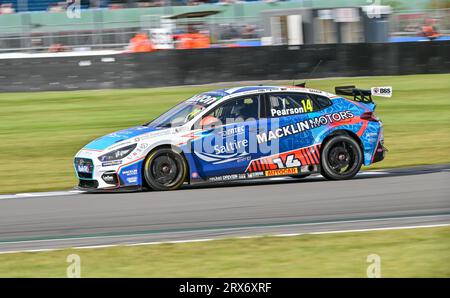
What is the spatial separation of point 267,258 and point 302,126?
14.2 feet

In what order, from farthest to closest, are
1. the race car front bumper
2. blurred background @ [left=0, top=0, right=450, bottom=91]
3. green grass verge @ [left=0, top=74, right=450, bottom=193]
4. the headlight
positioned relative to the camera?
blurred background @ [left=0, top=0, right=450, bottom=91]
green grass verge @ [left=0, top=74, right=450, bottom=193]
the race car front bumper
the headlight

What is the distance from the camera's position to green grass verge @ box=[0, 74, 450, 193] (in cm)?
1382

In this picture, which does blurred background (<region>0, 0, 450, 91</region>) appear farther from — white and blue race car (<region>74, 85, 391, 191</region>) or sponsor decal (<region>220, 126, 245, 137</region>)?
sponsor decal (<region>220, 126, 245, 137</region>)

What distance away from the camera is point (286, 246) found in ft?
25.7

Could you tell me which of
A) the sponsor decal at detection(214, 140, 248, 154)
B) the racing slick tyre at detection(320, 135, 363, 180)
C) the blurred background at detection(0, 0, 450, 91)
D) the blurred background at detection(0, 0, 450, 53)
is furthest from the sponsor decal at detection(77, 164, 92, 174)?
the blurred background at detection(0, 0, 450, 53)

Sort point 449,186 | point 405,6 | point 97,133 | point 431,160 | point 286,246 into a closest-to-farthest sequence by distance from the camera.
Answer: point 286,246
point 449,186
point 431,160
point 97,133
point 405,6

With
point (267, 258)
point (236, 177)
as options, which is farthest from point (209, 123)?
point (267, 258)

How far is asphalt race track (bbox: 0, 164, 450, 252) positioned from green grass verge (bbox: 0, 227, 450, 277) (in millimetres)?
430

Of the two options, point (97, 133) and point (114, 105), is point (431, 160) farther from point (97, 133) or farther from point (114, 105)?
point (114, 105)

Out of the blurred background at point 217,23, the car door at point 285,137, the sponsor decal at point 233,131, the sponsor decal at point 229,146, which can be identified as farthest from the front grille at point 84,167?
the blurred background at point 217,23

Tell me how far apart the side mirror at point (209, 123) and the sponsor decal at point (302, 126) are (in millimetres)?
572

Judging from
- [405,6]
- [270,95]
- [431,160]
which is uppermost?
[405,6]
